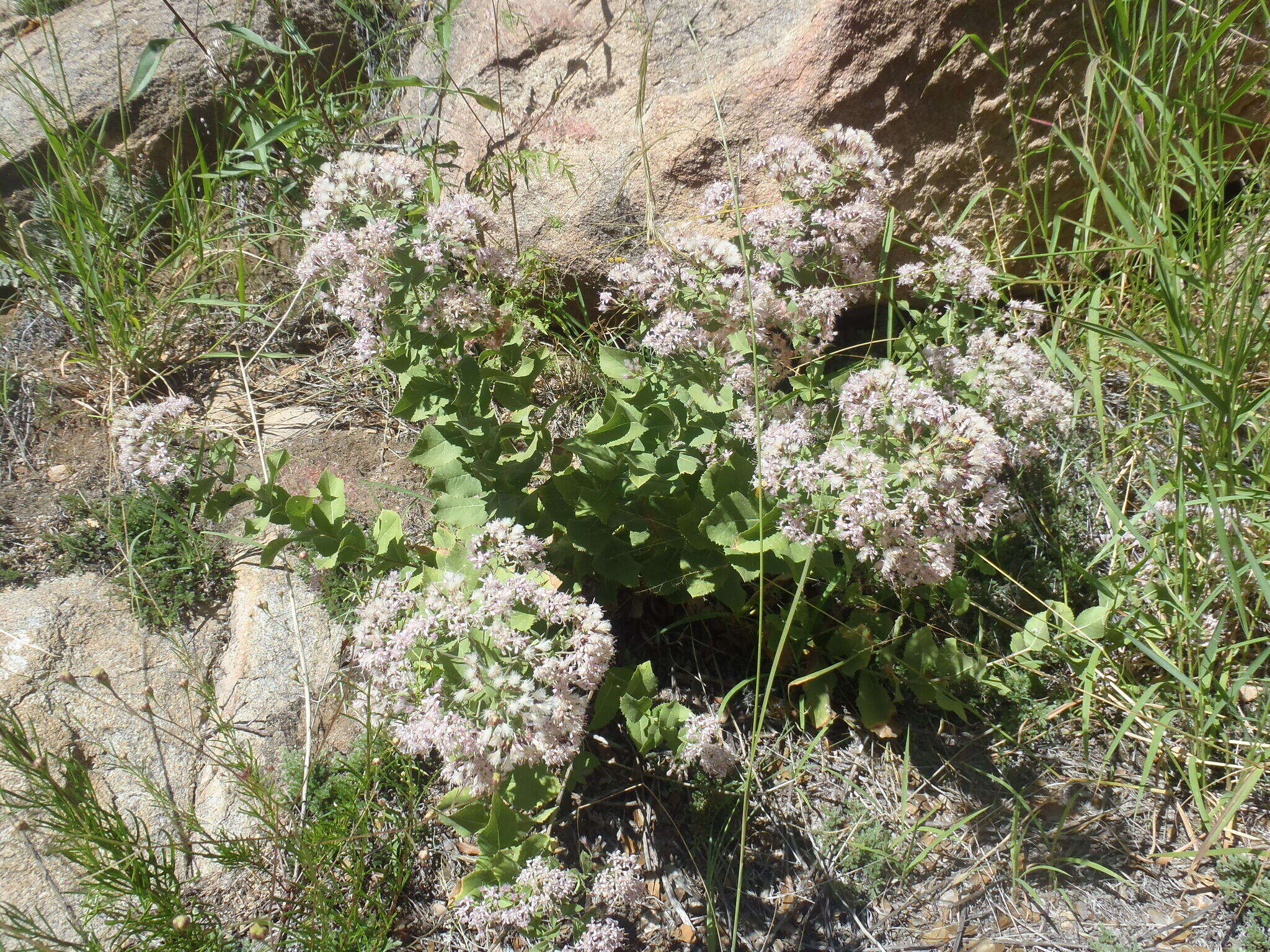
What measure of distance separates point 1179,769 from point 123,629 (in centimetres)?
355

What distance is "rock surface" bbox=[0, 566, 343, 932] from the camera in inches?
102

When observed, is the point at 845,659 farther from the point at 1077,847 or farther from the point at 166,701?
the point at 166,701

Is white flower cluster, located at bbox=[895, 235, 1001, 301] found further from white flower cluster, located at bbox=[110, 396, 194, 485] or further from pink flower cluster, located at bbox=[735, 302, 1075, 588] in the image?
white flower cluster, located at bbox=[110, 396, 194, 485]

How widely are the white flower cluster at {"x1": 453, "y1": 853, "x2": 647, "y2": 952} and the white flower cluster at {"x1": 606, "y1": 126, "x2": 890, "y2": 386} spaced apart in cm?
141

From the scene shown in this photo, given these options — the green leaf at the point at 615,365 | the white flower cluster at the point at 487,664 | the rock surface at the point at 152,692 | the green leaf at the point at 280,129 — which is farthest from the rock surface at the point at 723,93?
the rock surface at the point at 152,692

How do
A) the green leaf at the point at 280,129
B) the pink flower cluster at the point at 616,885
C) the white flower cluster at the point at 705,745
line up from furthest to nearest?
the green leaf at the point at 280,129 < the white flower cluster at the point at 705,745 < the pink flower cluster at the point at 616,885

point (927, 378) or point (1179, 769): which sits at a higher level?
point (927, 378)

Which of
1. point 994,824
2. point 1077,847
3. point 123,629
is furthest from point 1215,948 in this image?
point 123,629

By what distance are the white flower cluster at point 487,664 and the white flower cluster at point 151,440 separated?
2.53ft

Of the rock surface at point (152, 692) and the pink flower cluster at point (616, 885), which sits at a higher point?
the rock surface at point (152, 692)

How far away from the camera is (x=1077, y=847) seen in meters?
2.52

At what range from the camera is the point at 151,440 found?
2365mm

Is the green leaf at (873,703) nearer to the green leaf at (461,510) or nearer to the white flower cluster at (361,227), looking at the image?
the green leaf at (461,510)

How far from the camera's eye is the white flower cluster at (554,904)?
6.47 feet
